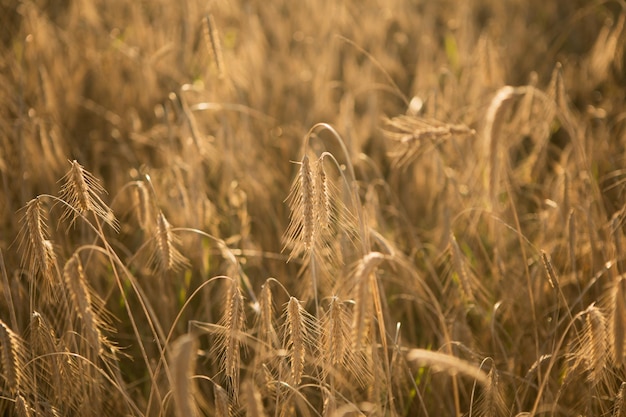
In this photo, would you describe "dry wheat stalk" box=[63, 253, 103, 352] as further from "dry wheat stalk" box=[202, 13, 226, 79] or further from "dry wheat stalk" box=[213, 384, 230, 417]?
"dry wheat stalk" box=[202, 13, 226, 79]

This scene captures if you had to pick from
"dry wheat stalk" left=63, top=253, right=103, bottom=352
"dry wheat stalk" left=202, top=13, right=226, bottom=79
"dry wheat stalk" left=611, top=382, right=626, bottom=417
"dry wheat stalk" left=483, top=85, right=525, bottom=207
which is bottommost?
"dry wheat stalk" left=611, top=382, right=626, bottom=417

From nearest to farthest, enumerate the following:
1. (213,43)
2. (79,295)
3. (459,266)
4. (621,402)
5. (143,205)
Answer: (79,295)
(621,402)
(459,266)
(143,205)
(213,43)

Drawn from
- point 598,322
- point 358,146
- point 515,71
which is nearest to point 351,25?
point 515,71

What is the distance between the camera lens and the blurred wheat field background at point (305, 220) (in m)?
1.15

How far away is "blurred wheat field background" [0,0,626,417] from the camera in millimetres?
1151

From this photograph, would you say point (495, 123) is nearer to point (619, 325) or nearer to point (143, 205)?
point (619, 325)

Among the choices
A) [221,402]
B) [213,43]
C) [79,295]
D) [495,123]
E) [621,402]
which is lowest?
[621,402]

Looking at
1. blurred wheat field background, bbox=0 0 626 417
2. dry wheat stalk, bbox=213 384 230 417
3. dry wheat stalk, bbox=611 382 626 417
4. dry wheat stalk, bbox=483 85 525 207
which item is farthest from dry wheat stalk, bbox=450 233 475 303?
dry wheat stalk, bbox=213 384 230 417

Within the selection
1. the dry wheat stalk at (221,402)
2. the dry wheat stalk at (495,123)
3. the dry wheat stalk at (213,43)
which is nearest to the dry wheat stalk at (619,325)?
the dry wheat stalk at (495,123)

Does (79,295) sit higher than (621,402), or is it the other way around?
(79,295)

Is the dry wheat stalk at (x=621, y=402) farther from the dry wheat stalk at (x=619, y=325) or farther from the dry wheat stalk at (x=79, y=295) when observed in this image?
the dry wheat stalk at (x=79, y=295)

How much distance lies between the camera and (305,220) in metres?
1.04

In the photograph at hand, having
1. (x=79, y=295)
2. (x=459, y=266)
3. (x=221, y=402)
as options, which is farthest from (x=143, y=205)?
(x=459, y=266)

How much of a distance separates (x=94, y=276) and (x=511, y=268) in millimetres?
1289
